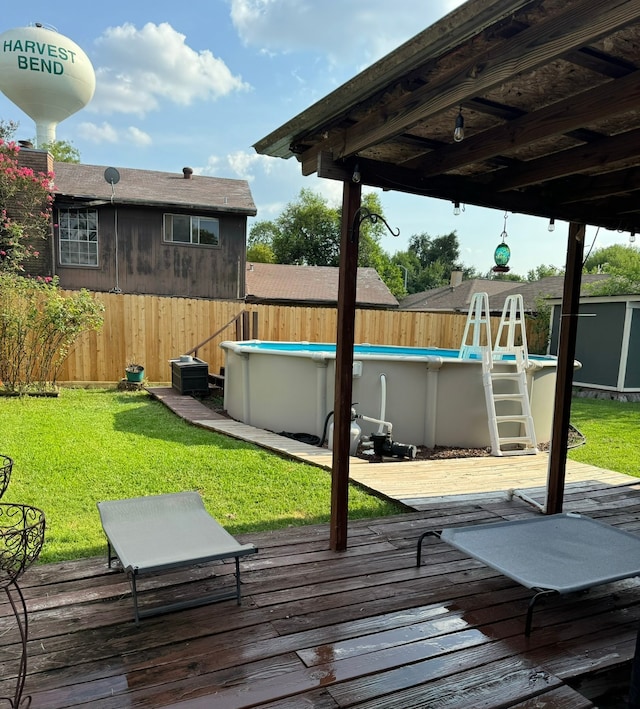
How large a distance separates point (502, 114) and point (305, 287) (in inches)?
633

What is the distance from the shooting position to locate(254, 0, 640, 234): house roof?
5.36ft

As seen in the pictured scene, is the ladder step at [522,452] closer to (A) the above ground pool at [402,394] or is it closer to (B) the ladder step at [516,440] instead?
(B) the ladder step at [516,440]

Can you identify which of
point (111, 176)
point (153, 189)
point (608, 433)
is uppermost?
point (111, 176)

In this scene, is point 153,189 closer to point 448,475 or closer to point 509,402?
point 509,402

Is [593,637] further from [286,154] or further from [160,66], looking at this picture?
[160,66]

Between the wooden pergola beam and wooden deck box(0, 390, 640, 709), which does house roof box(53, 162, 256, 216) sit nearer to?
the wooden pergola beam

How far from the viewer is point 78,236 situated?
12.7 metres

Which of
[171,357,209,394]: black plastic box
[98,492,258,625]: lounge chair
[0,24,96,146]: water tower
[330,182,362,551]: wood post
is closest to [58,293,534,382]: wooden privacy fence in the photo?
[171,357,209,394]: black plastic box

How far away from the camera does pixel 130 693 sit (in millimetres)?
1698

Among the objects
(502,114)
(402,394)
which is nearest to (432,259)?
(402,394)

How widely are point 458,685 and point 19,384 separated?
8.11 m

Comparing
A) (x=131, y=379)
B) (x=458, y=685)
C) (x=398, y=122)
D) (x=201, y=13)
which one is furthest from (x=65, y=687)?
(x=201, y=13)

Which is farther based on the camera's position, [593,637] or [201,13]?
[201,13]

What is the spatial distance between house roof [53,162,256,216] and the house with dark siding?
25 mm
